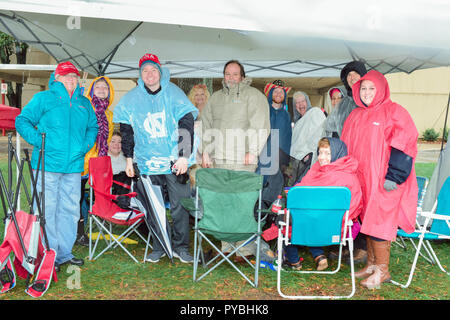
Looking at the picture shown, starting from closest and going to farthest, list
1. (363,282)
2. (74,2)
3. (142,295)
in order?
(74,2), (142,295), (363,282)

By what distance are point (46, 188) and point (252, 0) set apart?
202 cm

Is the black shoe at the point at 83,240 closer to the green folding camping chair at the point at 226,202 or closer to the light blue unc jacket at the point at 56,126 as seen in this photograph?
the light blue unc jacket at the point at 56,126

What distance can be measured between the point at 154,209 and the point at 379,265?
5.85 feet

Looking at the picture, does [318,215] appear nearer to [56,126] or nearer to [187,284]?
[187,284]

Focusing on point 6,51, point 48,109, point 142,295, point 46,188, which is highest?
point 6,51

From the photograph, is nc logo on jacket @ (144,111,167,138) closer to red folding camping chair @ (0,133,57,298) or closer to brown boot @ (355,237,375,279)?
red folding camping chair @ (0,133,57,298)

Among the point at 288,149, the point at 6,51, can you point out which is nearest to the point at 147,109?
the point at 288,149

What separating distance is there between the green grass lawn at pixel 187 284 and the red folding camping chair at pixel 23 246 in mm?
79

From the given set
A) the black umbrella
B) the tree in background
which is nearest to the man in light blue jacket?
the black umbrella

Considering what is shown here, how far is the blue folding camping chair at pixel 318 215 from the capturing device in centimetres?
253

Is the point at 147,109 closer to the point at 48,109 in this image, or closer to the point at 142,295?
the point at 48,109

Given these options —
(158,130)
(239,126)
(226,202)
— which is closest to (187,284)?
(226,202)

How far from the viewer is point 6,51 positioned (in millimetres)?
15125

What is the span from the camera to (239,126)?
338 cm
